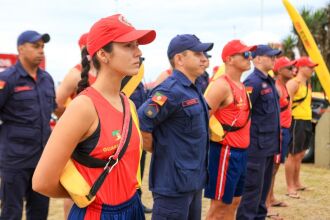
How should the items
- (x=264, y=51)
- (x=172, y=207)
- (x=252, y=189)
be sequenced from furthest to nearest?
1. (x=264, y=51)
2. (x=252, y=189)
3. (x=172, y=207)

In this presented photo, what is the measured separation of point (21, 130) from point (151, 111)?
149 centimetres

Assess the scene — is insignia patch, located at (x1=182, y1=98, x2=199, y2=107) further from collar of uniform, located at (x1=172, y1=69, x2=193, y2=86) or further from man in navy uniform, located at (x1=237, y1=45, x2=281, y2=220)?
man in navy uniform, located at (x1=237, y1=45, x2=281, y2=220)

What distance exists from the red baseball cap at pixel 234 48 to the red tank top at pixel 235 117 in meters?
0.34

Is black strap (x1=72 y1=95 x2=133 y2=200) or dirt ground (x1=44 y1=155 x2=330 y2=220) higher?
black strap (x1=72 y1=95 x2=133 y2=200)

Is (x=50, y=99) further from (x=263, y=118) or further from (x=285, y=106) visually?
(x=285, y=106)

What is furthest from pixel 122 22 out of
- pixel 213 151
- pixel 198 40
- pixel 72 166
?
pixel 213 151

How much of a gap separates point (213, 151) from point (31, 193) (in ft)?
5.98

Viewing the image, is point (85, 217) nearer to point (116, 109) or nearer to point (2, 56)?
point (116, 109)

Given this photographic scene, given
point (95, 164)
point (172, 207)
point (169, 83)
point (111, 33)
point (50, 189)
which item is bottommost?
point (172, 207)

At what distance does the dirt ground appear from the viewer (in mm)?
6507

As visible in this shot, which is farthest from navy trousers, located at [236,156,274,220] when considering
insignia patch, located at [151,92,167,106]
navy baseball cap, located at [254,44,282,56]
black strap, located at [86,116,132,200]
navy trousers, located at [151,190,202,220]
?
black strap, located at [86,116,132,200]

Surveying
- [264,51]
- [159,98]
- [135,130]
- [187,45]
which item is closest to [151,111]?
[159,98]

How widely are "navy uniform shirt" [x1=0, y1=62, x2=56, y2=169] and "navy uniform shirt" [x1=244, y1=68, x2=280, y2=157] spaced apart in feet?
7.40

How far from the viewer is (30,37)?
15.3 ft
